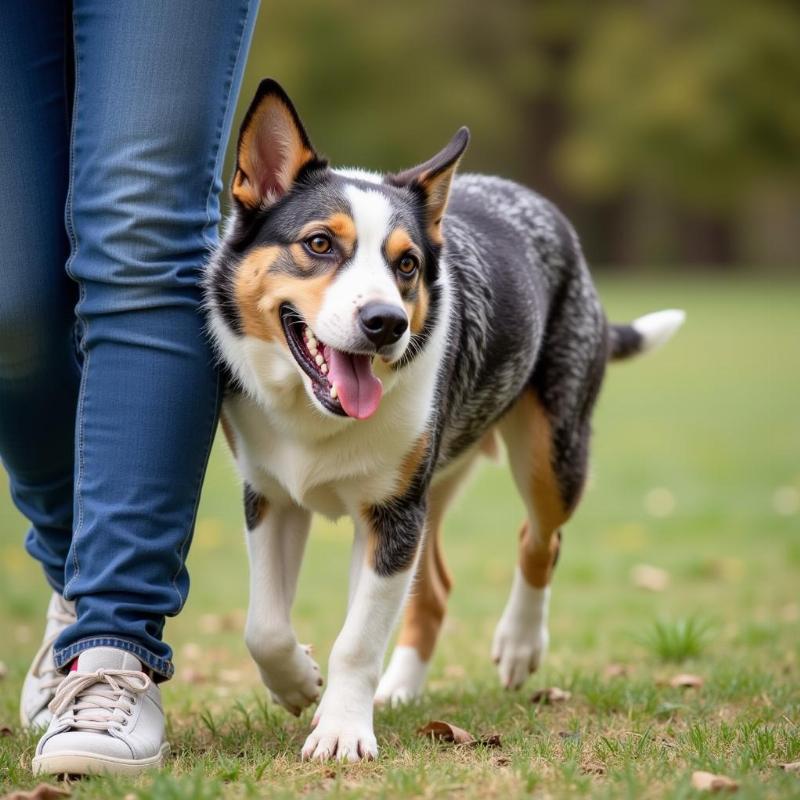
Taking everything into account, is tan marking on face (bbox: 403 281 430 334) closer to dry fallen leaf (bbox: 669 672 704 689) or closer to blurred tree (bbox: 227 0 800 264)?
dry fallen leaf (bbox: 669 672 704 689)

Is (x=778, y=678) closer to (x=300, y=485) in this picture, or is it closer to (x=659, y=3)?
(x=300, y=485)

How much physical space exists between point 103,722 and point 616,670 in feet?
7.76

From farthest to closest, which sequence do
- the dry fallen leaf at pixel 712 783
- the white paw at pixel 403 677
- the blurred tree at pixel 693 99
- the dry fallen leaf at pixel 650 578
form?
the blurred tree at pixel 693 99, the dry fallen leaf at pixel 650 578, the white paw at pixel 403 677, the dry fallen leaf at pixel 712 783

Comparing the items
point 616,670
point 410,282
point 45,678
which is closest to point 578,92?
point 616,670

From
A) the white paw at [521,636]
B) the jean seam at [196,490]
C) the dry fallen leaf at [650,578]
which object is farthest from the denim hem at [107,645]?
the dry fallen leaf at [650,578]

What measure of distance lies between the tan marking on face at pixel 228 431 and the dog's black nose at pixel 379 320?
0.68 m

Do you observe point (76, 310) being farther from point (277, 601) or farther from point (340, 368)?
point (277, 601)

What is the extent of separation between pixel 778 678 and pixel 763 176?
3397cm

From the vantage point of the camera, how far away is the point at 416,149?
38.1m

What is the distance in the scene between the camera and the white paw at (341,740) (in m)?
3.18

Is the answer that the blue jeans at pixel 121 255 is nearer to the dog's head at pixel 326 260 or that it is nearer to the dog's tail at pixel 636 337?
the dog's head at pixel 326 260

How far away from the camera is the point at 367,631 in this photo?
11.2ft

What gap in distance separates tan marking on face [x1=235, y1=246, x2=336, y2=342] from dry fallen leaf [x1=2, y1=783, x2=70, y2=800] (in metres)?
1.25

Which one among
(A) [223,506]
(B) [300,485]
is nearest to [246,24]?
(B) [300,485]
